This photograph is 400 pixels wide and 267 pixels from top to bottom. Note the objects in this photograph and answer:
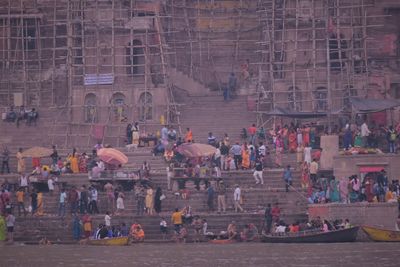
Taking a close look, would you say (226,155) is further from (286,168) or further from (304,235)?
(304,235)

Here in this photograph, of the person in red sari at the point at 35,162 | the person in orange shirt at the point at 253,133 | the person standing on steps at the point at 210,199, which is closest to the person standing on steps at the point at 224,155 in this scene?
the person in orange shirt at the point at 253,133

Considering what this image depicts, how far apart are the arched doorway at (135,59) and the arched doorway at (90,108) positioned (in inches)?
70.2

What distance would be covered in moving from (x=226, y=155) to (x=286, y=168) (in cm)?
253

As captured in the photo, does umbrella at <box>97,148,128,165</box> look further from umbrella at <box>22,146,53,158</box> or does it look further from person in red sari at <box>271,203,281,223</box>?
person in red sari at <box>271,203,281,223</box>

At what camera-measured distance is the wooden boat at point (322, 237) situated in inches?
1989

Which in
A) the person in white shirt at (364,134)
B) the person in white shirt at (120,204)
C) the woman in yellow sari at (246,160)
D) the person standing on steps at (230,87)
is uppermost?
the person standing on steps at (230,87)

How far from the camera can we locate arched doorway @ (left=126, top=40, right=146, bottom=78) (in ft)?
217

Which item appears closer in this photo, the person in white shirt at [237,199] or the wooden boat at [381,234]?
the wooden boat at [381,234]

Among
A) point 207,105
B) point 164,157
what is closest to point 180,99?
point 207,105

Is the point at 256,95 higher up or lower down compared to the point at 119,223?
higher up

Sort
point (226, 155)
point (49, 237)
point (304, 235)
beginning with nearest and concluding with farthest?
point (304, 235)
point (49, 237)
point (226, 155)

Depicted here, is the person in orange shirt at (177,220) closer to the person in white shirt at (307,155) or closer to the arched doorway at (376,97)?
the person in white shirt at (307,155)

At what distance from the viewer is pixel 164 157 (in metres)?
58.8

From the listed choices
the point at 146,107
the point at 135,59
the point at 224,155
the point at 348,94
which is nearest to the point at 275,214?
the point at 224,155
